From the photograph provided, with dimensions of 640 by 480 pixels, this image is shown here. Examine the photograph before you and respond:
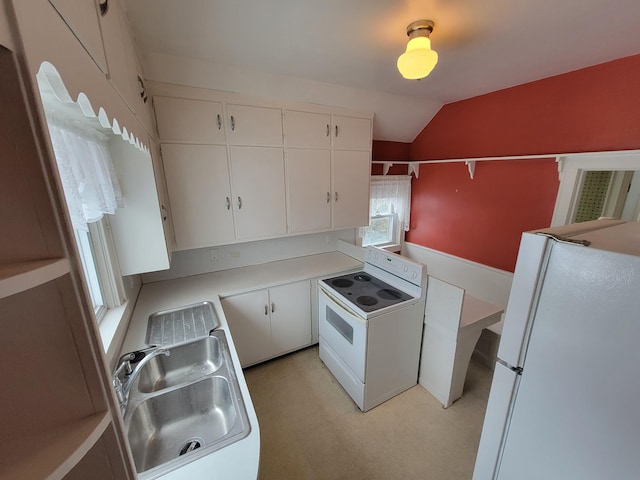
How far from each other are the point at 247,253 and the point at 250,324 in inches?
29.2

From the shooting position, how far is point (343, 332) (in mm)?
2025

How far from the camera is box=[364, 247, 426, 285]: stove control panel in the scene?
1.93 meters

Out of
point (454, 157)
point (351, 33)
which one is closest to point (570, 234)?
point (351, 33)

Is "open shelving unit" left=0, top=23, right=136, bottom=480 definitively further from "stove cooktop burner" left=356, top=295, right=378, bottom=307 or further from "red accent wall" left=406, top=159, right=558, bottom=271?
"red accent wall" left=406, top=159, right=558, bottom=271

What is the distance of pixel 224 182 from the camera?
7.04 ft

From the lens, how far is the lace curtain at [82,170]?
83cm

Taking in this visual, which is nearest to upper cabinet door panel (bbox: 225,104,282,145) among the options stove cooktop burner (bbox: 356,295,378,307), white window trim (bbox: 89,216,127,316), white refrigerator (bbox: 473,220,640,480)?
white window trim (bbox: 89,216,127,316)

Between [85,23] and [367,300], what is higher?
[85,23]

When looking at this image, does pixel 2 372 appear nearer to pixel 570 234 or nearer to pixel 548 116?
pixel 570 234

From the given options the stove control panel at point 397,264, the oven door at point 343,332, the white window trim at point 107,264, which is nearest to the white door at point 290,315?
the oven door at point 343,332

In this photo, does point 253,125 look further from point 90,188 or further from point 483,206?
point 483,206

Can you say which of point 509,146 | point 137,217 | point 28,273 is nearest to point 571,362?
point 28,273

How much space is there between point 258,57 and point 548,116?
2.57m

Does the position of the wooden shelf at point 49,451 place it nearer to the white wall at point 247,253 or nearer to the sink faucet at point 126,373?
the sink faucet at point 126,373
